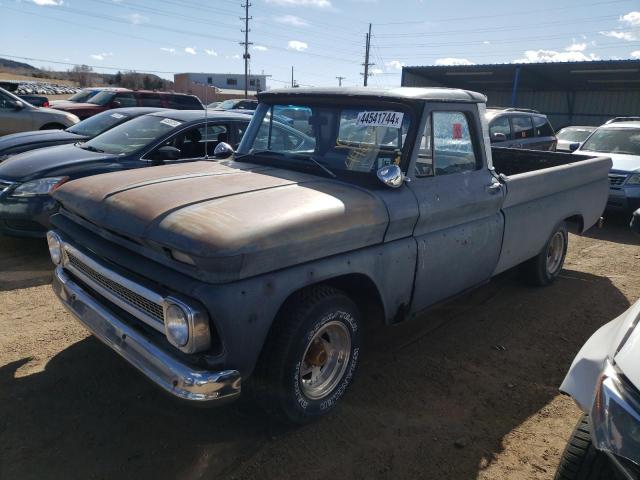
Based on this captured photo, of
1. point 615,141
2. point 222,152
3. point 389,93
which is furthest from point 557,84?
point 389,93

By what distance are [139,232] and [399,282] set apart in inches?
63.9

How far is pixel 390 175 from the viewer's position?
3041 mm

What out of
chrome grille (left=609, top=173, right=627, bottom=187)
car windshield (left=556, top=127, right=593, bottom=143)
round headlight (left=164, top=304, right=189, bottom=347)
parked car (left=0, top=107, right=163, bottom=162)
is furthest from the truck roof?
car windshield (left=556, top=127, right=593, bottom=143)

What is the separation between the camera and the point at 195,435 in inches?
112

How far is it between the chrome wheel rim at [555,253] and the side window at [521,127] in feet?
16.8

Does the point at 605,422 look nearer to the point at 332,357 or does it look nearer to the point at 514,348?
the point at 332,357

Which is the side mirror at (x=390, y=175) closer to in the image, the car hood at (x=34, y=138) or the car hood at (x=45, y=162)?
the car hood at (x=45, y=162)

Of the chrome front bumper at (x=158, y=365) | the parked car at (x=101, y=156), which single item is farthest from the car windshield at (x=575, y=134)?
the chrome front bumper at (x=158, y=365)

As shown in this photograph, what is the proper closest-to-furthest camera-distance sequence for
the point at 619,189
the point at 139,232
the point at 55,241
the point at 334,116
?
the point at 139,232
the point at 55,241
the point at 334,116
the point at 619,189

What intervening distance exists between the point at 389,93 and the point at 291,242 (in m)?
1.51

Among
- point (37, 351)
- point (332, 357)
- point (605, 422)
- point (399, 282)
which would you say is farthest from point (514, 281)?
point (37, 351)

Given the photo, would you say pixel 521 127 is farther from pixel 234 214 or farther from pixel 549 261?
pixel 234 214

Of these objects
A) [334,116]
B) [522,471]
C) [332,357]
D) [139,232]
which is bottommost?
[522,471]

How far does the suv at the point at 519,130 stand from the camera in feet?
31.5
